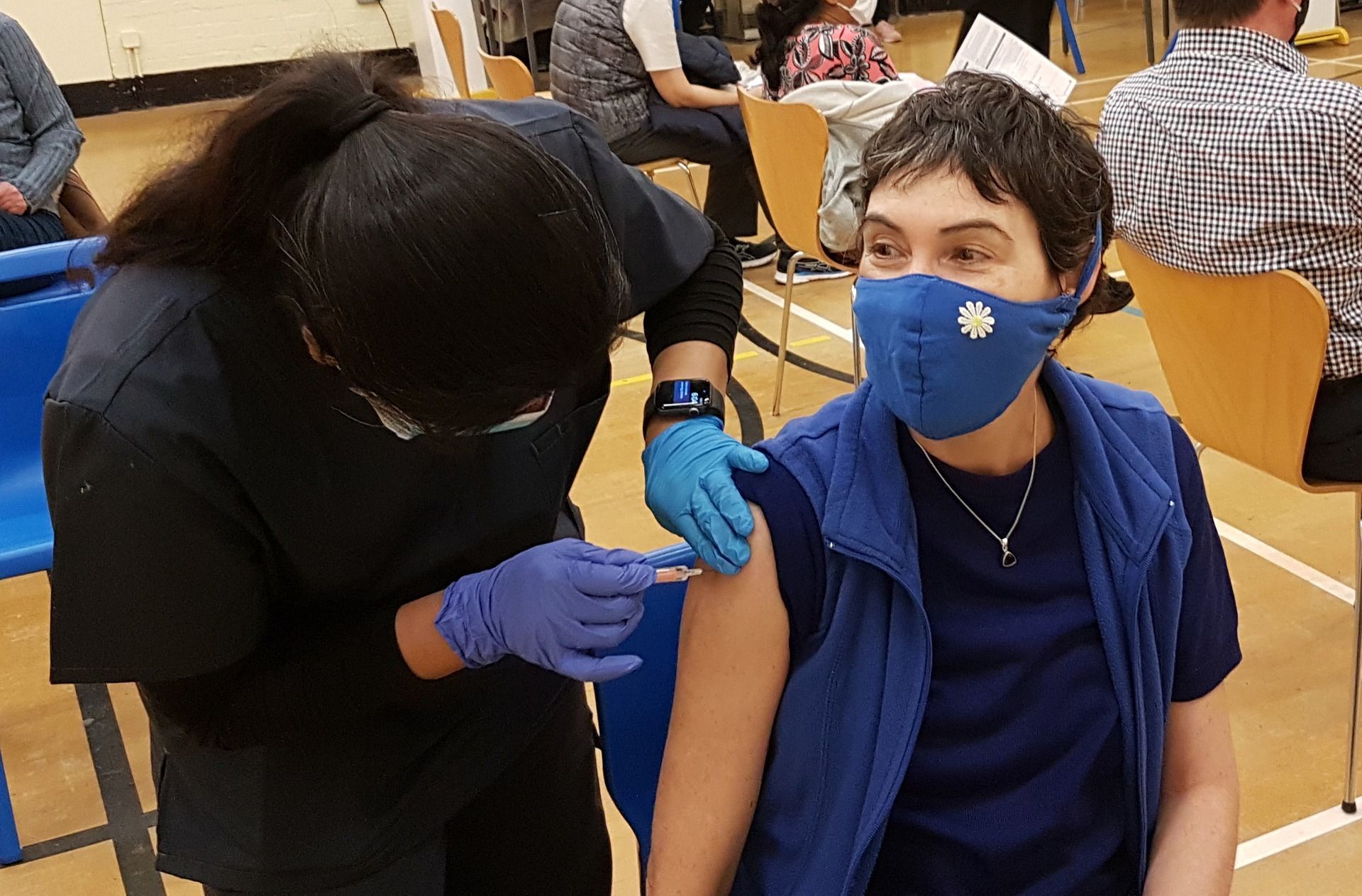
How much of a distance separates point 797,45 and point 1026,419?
266 cm

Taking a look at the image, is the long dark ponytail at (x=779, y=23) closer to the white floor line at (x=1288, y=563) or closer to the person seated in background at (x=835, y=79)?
the person seated in background at (x=835, y=79)

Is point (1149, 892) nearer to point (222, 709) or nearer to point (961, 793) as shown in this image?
point (961, 793)

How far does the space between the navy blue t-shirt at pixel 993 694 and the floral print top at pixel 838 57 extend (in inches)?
99.9

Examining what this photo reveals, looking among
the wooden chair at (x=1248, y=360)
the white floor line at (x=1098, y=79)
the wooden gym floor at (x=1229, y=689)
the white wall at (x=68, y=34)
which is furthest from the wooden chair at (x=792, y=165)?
the white wall at (x=68, y=34)

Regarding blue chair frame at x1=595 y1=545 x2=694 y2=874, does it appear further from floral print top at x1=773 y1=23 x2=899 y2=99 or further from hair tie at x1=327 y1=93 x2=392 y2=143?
floral print top at x1=773 y1=23 x2=899 y2=99

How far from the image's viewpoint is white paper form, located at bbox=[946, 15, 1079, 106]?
274cm

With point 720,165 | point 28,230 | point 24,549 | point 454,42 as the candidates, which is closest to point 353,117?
point 24,549

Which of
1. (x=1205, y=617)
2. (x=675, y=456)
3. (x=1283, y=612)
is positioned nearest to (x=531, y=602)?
(x=675, y=456)

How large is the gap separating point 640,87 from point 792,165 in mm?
1412

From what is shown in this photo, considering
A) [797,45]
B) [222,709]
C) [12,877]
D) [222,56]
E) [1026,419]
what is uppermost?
[1026,419]

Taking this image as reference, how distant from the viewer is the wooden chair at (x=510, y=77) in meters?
4.25

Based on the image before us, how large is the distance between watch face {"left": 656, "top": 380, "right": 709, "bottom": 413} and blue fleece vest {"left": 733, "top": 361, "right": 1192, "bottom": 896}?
0.64ft

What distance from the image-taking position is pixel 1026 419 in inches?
45.3

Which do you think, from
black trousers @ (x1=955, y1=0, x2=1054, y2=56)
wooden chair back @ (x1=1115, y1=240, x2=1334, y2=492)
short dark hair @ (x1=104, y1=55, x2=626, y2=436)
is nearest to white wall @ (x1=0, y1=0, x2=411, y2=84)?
black trousers @ (x1=955, y1=0, x2=1054, y2=56)
